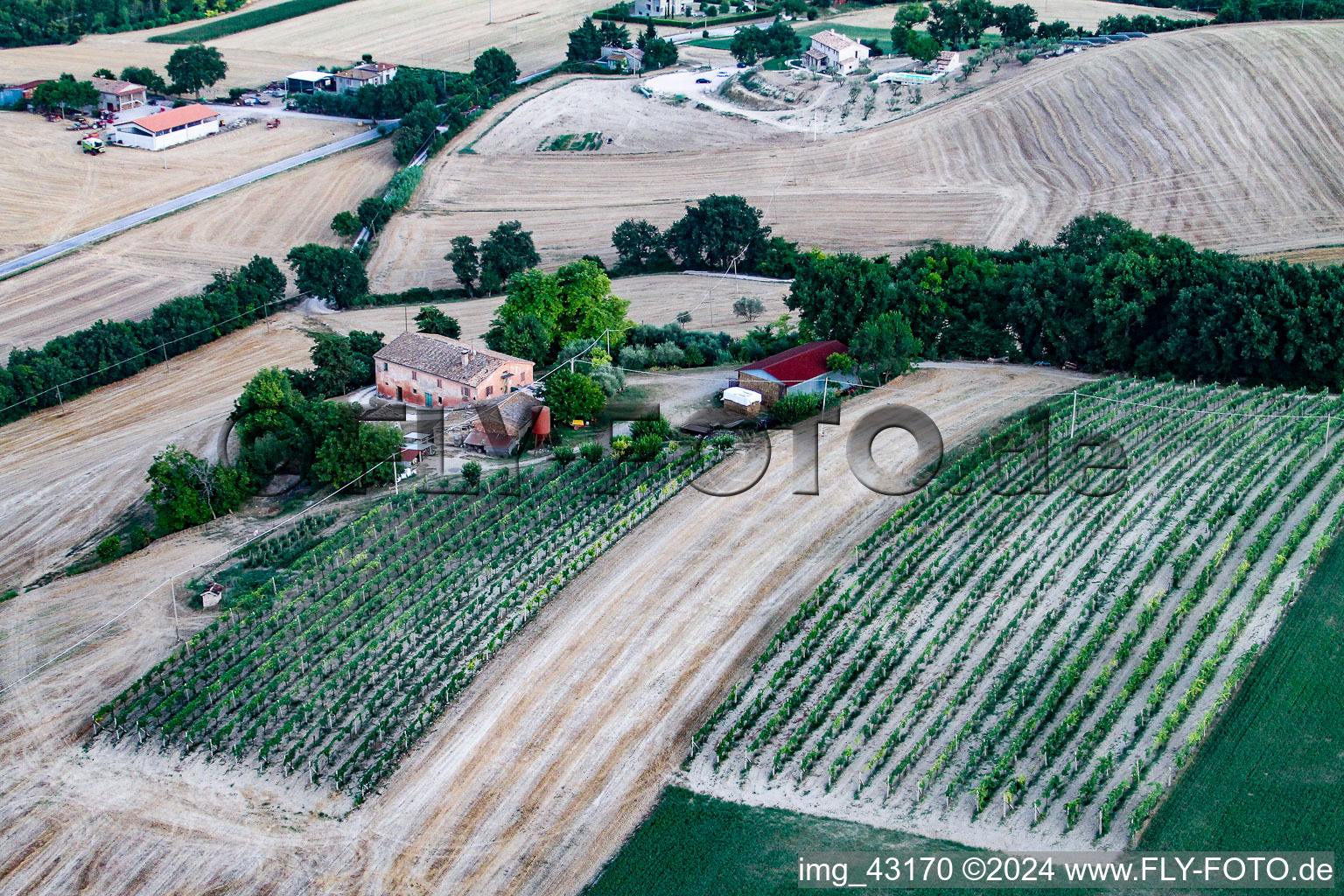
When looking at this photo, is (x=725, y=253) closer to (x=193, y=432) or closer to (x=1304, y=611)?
(x=193, y=432)

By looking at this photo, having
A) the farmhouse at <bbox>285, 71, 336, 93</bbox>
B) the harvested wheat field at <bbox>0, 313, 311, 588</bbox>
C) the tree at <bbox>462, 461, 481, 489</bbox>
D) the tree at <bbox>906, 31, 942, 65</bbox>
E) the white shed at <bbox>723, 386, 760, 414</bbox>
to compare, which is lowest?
the harvested wheat field at <bbox>0, 313, 311, 588</bbox>

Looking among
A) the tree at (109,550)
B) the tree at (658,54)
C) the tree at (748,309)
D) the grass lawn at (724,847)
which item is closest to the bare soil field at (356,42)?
the tree at (658,54)

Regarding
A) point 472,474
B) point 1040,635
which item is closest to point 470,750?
point 472,474

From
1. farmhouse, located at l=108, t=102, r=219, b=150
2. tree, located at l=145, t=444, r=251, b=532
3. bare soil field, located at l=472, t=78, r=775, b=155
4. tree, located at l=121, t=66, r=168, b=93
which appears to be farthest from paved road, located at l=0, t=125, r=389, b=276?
tree, located at l=145, t=444, r=251, b=532

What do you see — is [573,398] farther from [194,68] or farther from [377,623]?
[194,68]

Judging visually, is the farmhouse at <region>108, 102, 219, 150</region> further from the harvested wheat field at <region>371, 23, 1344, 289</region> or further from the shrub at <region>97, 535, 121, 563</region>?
the shrub at <region>97, 535, 121, 563</region>

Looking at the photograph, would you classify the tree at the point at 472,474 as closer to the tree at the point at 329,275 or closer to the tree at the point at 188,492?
the tree at the point at 188,492

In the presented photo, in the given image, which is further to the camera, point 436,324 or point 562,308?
point 436,324
